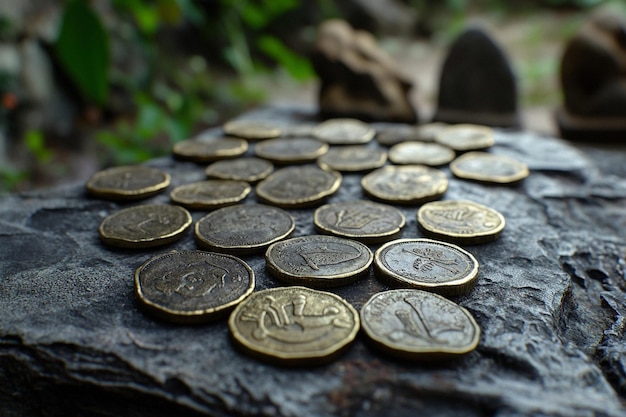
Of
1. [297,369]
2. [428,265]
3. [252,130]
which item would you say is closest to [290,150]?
[252,130]

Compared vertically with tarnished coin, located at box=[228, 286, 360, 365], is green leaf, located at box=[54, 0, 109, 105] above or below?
above

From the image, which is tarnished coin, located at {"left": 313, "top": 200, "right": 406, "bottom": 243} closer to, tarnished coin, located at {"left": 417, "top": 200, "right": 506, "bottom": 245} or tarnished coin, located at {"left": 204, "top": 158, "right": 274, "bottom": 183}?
tarnished coin, located at {"left": 417, "top": 200, "right": 506, "bottom": 245}

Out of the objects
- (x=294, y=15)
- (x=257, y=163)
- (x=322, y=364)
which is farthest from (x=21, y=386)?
(x=294, y=15)

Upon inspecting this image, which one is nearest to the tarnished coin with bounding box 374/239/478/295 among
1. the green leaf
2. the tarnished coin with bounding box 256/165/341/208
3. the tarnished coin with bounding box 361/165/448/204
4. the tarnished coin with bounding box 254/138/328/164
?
the tarnished coin with bounding box 361/165/448/204

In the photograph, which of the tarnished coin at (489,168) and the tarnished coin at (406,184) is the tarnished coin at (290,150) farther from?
the tarnished coin at (489,168)

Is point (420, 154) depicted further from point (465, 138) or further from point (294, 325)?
point (294, 325)
